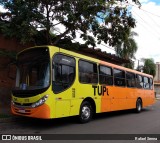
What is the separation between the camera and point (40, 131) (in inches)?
384

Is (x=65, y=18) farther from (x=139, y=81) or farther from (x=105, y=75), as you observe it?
(x=139, y=81)

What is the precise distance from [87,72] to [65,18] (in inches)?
118

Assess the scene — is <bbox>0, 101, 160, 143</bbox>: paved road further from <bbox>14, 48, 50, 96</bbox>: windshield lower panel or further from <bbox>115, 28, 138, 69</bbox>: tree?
<bbox>115, 28, 138, 69</bbox>: tree

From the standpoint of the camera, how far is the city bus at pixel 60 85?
32.6ft

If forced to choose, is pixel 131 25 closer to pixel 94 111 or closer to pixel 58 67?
pixel 94 111

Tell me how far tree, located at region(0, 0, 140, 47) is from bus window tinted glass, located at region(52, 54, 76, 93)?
228 centimetres

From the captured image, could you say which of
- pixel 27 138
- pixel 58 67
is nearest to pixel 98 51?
pixel 58 67

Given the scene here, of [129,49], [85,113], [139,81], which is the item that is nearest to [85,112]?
[85,113]

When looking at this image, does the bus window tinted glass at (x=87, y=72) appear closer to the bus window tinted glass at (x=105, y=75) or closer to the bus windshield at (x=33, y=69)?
the bus window tinted glass at (x=105, y=75)

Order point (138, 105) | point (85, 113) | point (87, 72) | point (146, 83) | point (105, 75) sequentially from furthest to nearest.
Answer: point (146, 83) → point (138, 105) → point (105, 75) → point (87, 72) → point (85, 113)

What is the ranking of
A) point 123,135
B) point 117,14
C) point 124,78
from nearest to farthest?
point 123,135, point 117,14, point 124,78

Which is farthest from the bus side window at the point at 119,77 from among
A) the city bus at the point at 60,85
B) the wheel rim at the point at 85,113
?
the wheel rim at the point at 85,113

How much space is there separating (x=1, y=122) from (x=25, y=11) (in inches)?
195

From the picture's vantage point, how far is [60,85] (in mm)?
10422
